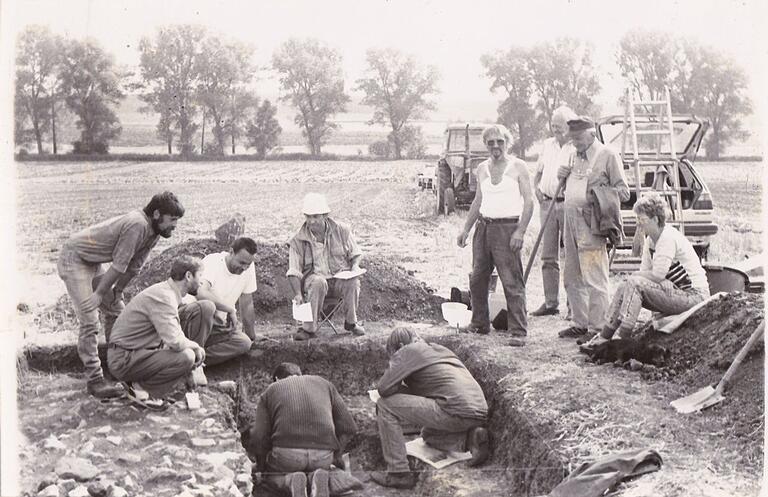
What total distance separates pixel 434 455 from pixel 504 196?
221 centimetres

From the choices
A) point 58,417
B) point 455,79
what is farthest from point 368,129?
point 58,417

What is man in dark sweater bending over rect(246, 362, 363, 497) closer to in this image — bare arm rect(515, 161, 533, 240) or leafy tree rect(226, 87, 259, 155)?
bare arm rect(515, 161, 533, 240)

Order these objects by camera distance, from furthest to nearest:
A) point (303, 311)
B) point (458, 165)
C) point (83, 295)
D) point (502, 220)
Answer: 1. point (458, 165)
2. point (303, 311)
3. point (502, 220)
4. point (83, 295)

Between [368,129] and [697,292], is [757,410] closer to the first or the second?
[697,292]

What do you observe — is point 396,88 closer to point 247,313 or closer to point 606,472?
point 247,313

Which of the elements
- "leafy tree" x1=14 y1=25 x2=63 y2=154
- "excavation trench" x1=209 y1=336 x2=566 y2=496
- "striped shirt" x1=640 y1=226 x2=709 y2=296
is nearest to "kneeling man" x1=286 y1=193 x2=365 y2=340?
"excavation trench" x1=209 y1=336 x2=566 y2=496

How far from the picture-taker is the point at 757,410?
15.5ft

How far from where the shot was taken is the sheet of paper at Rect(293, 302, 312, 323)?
678cm

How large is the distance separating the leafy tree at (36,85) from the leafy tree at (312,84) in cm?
179

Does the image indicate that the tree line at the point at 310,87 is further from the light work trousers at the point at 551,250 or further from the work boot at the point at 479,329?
the work boot at the point at 479,329

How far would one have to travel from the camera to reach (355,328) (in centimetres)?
709

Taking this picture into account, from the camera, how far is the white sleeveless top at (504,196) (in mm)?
6629

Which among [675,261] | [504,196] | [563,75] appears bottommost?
[675,261]

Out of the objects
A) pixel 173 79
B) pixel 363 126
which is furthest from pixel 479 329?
pixel 173 79
